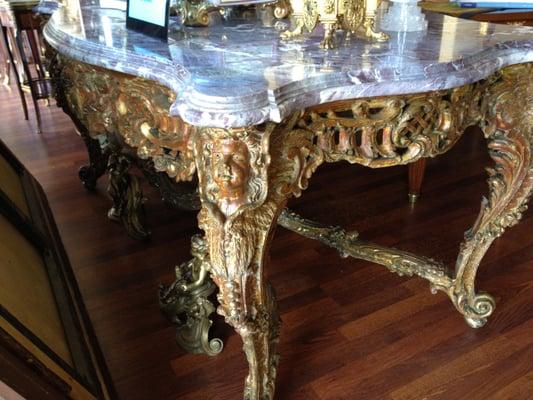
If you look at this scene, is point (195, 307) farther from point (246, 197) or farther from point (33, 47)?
point (33, 47)

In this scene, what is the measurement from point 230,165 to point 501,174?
0.72 meters

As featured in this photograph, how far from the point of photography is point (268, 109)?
67cm

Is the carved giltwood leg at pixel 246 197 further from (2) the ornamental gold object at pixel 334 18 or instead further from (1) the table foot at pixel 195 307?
(1) the table foot at pixel 195 307

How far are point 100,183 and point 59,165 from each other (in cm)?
32

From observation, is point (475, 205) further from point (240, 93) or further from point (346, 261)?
point (240, 93)

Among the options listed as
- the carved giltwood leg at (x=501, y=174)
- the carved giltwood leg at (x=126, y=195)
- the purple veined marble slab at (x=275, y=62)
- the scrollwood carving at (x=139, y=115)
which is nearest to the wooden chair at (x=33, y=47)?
the carved giltwood leg at (x=126, y=195)

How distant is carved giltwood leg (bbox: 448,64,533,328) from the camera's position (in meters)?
0.99

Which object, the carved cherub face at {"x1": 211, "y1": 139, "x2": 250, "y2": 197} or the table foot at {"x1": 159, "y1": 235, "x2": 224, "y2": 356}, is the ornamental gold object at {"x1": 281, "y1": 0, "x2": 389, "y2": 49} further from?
the table foot at {"x1": 159, "y1": 235, "x2": 224, "y2": 356}

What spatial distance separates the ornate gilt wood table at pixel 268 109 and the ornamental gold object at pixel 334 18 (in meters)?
0.03

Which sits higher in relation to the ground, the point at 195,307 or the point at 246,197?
the point at 246,197

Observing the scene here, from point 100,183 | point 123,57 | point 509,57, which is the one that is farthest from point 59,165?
point 509,57

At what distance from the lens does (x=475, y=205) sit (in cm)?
200

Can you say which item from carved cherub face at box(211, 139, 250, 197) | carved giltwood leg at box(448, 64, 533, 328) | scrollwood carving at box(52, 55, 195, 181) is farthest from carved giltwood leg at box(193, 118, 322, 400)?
carved giltwood leg at box(448, 64, 533, 328)

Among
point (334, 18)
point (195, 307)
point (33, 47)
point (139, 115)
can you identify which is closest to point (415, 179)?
point (195, 307)
